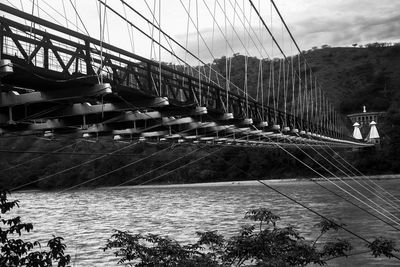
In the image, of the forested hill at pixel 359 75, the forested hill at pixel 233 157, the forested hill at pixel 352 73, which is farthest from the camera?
the forested hill at pixel 359 75

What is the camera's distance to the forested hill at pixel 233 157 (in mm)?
80500

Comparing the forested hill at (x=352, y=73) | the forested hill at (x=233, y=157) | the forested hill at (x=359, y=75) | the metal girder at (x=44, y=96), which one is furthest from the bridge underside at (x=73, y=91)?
the forested hill at (x=359, y=75)

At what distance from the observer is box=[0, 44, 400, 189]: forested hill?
264ft

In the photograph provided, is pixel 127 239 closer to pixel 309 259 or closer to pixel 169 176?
pixel 309 259

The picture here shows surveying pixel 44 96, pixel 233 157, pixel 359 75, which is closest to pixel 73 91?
pixel 44 96

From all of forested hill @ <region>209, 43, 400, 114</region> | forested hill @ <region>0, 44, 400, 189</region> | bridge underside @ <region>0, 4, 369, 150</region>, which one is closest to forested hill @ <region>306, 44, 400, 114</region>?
forested hill @ <region>209, 43, 400, 114</region>

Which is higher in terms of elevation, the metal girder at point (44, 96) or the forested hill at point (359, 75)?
the forested hill at point (359, 75)

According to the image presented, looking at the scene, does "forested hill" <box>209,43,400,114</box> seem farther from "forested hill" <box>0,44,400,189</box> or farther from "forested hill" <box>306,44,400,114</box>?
"forested hill" <box>0,44,400,189</box>

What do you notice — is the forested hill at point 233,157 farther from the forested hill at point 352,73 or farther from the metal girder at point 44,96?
the metal girder at point 44,96

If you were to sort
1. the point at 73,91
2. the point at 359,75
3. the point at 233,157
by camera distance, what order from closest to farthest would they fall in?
the point at 73,91
the point at 233,157
the point at 359,75

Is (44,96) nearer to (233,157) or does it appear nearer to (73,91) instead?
(73,91)

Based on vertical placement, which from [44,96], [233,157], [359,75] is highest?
[359,75]

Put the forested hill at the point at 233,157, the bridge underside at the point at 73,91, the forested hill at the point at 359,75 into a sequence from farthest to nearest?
the forested hill at the point at 359,75
the forested hill at the point at 233,157
the bridge underside at the point at 73,91

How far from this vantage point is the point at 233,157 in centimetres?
10262
